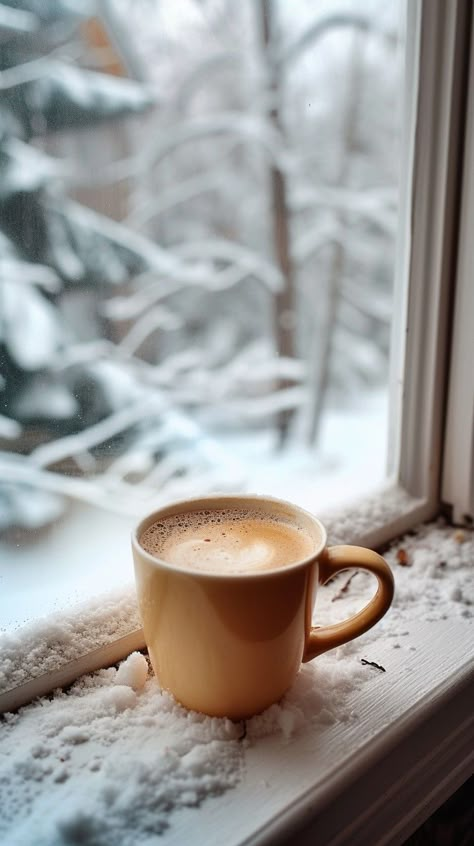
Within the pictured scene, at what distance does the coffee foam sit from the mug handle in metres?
0.02

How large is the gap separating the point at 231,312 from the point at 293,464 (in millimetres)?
591

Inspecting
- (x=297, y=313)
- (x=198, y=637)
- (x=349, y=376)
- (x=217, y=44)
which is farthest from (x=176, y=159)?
(x=198, y=637)

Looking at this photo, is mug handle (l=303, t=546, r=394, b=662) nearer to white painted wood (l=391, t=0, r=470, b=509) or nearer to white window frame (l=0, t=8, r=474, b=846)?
white window frame (l=0, t=8, r=474, b=846)

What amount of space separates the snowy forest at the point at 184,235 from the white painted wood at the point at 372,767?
28 centimetres

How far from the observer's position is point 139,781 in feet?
1.28

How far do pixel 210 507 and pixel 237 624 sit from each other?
0.12m

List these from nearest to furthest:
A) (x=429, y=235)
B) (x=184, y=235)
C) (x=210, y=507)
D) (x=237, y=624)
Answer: (x=237, y=624)
(x=210, y=507)
(x=429, y=235)
(x=184, y=235)

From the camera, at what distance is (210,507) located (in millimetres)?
501

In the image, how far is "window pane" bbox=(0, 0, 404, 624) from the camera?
21.4 inches

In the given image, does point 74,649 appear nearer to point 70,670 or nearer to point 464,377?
point 70,670

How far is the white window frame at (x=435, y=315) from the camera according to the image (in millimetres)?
599

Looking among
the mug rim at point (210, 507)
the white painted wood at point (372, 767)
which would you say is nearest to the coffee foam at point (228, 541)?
the mug rim at point (210, 507)

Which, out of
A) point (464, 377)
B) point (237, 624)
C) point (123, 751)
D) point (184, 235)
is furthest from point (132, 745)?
point (184, 235)

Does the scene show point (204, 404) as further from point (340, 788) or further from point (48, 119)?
point (340, 788)
